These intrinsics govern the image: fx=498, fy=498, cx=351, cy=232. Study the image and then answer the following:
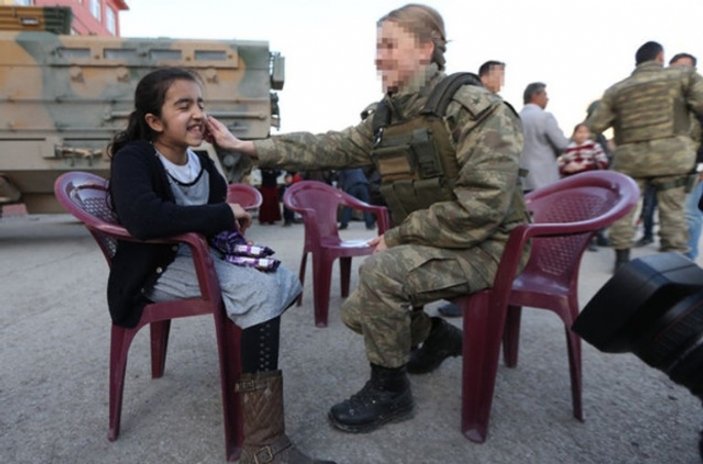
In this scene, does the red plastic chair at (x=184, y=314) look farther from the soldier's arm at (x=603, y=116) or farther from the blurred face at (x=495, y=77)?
the soldier's arm at (x=603, y=116)

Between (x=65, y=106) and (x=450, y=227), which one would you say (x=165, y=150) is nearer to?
(x=450, y=227)

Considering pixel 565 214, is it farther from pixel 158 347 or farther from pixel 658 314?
pixel 158 347

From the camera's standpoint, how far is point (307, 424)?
1.81 meters

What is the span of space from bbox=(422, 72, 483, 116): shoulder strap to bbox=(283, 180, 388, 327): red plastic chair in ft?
4.59

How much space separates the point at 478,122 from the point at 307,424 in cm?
123

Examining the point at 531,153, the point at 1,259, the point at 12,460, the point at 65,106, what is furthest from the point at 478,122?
the point at 65,106

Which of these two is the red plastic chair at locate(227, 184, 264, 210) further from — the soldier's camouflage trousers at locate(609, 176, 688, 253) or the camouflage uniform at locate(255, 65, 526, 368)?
the soldier's camouflage trousers at locate(609, 176, 688, 253)

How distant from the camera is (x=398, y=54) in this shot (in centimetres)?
179

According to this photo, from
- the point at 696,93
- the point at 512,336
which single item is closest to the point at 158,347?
the point at 512,336

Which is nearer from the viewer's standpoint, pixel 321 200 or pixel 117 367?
pixel 117 367

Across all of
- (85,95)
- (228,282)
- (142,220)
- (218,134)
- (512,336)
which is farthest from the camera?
(85,95)

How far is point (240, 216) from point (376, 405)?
0.83 meters

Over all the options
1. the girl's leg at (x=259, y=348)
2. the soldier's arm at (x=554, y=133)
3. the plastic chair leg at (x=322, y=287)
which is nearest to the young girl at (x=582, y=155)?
the soldier's arm at (x=554, y=133)

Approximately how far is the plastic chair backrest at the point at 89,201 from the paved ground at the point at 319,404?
0.64 m
